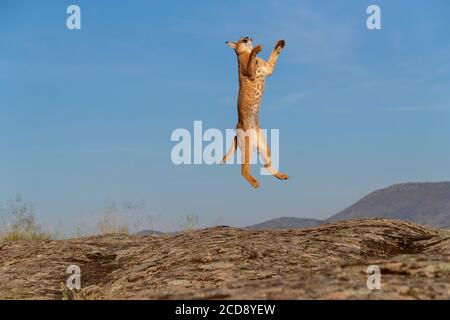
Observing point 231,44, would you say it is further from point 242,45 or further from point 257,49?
point 257,49

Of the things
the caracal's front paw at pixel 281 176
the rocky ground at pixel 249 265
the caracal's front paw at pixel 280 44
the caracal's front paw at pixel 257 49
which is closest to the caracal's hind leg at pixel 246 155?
the caracal's front paw at pixel 281 176

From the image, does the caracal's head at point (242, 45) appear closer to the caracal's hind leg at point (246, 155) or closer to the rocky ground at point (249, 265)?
the caracal's hind leg at point (246, 155)

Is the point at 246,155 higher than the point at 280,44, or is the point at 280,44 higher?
the point at 280,44

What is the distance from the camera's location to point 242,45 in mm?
13266

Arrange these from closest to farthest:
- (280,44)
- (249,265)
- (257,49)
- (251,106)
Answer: (249,265), (257,49), (251,106), (280,44)

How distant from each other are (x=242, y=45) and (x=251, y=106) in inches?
57.4

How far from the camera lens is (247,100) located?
12.6 meters

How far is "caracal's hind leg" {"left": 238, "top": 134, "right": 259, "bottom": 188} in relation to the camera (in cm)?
1184

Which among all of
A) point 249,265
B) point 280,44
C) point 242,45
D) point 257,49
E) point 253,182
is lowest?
point 249,265

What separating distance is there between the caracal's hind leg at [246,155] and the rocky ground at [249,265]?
2119mm

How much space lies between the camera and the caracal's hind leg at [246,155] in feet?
38.9

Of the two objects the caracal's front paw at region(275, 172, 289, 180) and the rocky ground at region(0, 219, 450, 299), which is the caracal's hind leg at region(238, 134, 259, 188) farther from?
the rocky ground at region(0, 219, 450, 299)

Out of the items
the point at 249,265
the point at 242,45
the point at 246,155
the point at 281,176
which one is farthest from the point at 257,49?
the point at 249,265

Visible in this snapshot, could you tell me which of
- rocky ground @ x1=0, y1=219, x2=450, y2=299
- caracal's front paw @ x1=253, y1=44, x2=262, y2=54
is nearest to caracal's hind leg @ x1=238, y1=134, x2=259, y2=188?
caracal's front paw @ x1=253, y1=44, x2=262, y2=54
